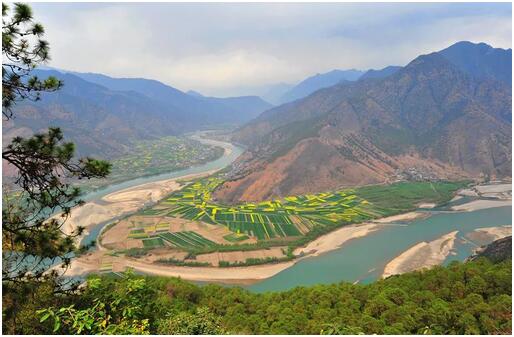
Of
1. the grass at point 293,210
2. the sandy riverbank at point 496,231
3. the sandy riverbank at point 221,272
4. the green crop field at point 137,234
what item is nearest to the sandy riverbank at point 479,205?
the grass at point 293,210

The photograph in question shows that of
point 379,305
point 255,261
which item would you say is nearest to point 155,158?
point 255,261

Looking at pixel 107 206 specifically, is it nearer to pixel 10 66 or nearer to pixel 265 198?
pixel 265 198

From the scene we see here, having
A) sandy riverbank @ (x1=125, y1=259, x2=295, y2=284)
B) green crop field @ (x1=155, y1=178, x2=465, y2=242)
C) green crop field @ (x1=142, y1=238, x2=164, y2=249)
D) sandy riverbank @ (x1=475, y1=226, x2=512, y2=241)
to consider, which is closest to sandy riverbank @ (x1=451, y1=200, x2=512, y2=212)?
green crop field @ (x1=155, y1=178, x2=465, y2=242)

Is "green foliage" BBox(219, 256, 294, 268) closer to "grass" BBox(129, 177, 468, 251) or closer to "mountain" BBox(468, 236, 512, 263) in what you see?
"grass" BBox(129, 177, 468, 251)

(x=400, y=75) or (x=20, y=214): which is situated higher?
(x=400, y=75)

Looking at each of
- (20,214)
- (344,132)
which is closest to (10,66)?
(20,214)

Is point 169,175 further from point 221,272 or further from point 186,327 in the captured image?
point 186,327

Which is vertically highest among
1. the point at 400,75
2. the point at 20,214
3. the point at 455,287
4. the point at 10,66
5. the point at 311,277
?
the point at 400,75
